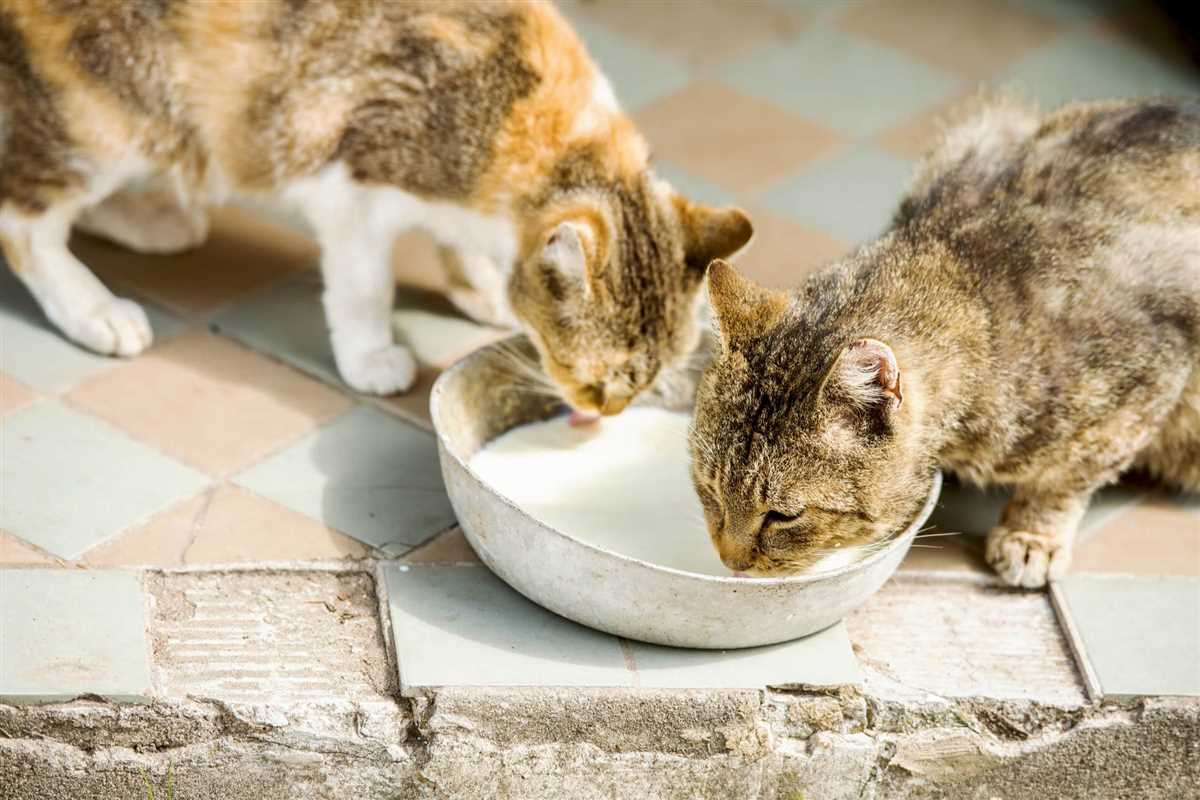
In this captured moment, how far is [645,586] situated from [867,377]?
20.4 inches

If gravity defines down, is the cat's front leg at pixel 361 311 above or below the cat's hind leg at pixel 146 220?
above

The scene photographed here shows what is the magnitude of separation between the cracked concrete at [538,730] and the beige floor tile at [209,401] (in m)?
0.48

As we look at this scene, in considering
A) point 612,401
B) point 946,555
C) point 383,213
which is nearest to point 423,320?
point 383,213

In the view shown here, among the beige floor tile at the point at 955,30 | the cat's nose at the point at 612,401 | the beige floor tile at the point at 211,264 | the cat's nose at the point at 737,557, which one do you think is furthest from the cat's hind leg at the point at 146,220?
the beige floor tile at the point at 955,30

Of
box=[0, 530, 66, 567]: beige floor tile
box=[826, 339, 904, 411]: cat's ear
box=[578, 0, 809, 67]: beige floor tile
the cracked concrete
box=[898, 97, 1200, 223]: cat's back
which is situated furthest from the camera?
box=[578, 0, 809, 67]: beige floor tile

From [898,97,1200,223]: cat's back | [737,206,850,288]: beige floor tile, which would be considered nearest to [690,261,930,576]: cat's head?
[898,97,1200,223]: cat's back

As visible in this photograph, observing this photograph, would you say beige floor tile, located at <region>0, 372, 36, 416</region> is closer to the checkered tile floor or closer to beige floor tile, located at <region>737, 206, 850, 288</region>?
Result: the checkered tile floor

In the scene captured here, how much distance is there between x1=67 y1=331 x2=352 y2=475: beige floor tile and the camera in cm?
337

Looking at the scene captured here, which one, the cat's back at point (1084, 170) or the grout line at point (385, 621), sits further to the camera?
the cat's back at point (1084, 170)

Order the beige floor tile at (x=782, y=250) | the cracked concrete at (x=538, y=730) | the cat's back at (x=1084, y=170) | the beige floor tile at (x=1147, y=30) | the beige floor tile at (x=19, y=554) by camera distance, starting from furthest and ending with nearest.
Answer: the beige floor tile at (x=1147, y=30) < the beige floor tile at (x=782, y=250) < the cat's back at (x=1084, y=170) < the beige floor tile at (x=19, y=554) < the cracked concrete at (x=538, y=730)

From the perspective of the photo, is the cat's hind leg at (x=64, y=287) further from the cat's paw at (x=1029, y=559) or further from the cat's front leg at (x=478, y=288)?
the cat's paw at (x=1029, y=559)

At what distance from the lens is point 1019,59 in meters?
5.40

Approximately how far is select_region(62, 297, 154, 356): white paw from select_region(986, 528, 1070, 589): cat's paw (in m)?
1.99

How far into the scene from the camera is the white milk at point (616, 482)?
10.1 ft
